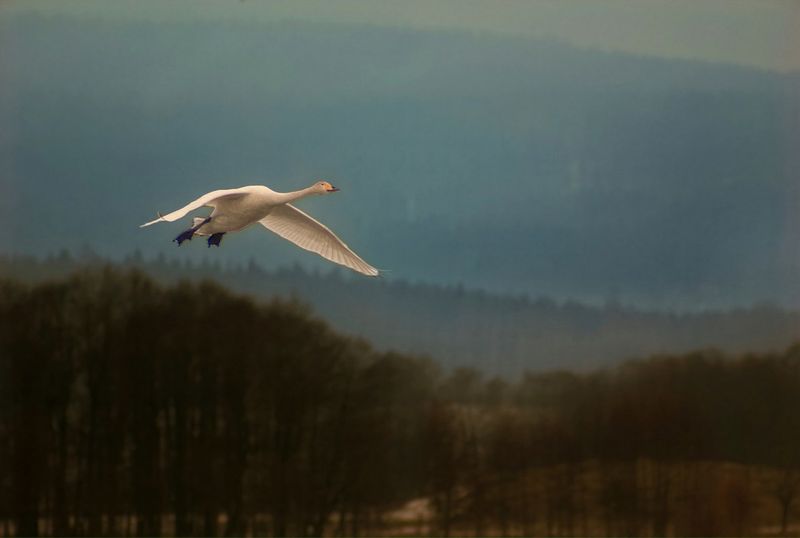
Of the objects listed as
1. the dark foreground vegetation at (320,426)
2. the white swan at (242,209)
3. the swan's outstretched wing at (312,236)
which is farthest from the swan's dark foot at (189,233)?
the dark foreground vegetation at (320,426)

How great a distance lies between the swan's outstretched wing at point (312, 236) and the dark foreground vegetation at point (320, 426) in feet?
8.27

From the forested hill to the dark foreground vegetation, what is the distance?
0.13 metres

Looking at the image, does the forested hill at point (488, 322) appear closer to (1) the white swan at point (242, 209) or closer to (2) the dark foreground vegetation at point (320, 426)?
(2) the dark foreground vegetation at point (320, 426)

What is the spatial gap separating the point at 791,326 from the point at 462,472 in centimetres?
289

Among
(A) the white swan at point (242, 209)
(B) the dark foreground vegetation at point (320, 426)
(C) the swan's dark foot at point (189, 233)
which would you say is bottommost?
(B) the dark foreground vegetation at point (320, 426)

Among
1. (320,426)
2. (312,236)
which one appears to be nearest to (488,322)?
(320,426)

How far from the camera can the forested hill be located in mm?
8664

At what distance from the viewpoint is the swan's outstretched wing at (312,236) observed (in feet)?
20.0

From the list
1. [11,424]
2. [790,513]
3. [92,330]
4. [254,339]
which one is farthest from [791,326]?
[11,424]

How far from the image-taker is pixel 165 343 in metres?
8.63

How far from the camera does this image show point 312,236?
243 inches

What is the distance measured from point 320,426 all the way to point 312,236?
285 cm

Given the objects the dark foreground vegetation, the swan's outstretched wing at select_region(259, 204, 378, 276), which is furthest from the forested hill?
the swan's outstretched wing at select_region(259, 204, 378, 276)

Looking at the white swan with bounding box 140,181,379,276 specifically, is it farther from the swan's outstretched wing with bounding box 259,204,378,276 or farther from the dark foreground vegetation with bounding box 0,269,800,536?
the dark foreground vegetation with bounding box 0,269,800,536
